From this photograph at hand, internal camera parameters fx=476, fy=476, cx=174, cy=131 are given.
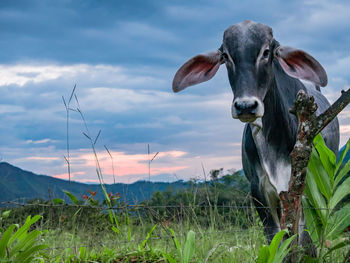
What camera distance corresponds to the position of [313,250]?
11.4 ft

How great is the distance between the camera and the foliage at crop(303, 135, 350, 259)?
340cm

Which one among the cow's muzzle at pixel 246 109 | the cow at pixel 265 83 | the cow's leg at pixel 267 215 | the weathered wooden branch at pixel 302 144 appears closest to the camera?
the weathered wooden branch at pixel 302 144

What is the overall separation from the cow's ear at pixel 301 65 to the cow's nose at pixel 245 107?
711 millimetres

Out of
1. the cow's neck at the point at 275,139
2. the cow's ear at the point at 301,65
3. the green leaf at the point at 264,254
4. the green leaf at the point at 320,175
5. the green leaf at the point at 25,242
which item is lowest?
the green leaf at the point at 264,254

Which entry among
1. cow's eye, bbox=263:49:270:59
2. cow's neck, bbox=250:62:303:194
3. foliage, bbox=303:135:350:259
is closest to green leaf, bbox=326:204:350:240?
foliage, bbox=303:135:350:259

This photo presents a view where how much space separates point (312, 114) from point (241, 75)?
0.66m

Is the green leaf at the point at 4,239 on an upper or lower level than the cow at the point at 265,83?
lower

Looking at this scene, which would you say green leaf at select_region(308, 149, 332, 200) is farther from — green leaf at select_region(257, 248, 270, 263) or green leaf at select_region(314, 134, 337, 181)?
green leaf at select_region(257, 248, 270, 263)

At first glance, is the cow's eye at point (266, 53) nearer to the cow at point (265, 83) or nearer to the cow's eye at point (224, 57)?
the cow at point (265, 83)

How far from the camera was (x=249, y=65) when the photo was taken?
3.64 meters

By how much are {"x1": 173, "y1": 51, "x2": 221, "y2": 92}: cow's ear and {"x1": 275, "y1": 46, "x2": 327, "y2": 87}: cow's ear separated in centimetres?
56

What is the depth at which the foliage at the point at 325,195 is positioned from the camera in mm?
3400

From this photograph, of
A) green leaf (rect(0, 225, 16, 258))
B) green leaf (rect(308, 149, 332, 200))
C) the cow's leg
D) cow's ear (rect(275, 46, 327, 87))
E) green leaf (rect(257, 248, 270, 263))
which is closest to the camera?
green leaf (rect(257, 248, 270, 263))

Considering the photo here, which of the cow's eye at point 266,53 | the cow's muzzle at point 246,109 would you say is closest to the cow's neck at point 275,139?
the cow's eye at point 266,53
